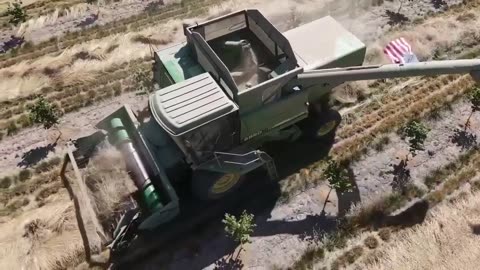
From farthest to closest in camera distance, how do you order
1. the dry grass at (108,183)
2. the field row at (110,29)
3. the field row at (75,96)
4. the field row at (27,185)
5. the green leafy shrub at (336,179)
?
the field row at (110,29)
the field row at (75,96)
the field row at (27,185)
the green leafy shrub at (336,179)
the dry grass at (108,183)

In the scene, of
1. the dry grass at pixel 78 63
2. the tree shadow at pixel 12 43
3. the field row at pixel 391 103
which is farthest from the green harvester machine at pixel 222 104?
the tree shadow at pixel 12 43

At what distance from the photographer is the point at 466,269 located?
1332 centimetres

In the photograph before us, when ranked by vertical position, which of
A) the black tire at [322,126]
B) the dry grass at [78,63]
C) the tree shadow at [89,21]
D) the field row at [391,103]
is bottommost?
the field row at [391,103]

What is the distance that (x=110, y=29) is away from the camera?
21.6 m

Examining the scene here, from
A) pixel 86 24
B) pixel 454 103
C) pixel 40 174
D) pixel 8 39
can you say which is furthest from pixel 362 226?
pixel 8 39

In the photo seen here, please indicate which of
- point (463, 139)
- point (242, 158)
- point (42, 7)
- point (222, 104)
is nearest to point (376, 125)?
point (463, 139)

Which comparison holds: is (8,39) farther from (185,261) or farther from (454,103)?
(454,103)

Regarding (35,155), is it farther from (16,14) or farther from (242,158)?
Answer: (16,14)

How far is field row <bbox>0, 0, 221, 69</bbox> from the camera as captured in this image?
20.3 m

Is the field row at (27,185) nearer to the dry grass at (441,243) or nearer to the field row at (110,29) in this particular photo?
the field row at (110,29)

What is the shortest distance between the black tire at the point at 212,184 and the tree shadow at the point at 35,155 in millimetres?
5813

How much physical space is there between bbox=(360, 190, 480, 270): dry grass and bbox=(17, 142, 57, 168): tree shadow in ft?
36.4

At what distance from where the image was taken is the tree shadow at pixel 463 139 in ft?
53.1

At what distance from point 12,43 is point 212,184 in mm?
12994
